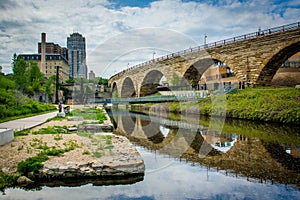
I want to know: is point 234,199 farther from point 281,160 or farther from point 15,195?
point 15,195

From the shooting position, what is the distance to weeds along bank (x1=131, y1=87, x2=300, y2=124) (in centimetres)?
1609

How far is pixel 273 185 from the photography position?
5750mm

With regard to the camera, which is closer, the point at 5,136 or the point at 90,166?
the point at 90,166

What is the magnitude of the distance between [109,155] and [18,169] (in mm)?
2192

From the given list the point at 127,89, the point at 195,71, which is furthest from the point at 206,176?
the point at 127,89

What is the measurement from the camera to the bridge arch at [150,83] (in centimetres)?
4711

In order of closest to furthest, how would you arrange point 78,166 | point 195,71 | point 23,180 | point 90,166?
1. point 23,180
2. point 78,166
3. point 90,166
4. point 195,71

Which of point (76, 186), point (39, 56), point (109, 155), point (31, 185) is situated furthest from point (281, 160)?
point (39, 56)

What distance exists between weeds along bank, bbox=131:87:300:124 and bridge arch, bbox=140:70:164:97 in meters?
20.9

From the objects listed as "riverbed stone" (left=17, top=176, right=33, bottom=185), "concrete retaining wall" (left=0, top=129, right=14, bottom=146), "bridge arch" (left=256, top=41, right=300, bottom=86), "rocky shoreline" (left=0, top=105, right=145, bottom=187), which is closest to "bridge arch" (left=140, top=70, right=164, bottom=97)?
"bridge arch" (left=256, top=41, right=300, bottom=86)

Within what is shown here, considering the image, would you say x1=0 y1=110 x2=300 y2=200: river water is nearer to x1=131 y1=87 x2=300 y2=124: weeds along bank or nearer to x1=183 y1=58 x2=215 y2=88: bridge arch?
x1=131 y1=87 x2=300 y2=124: weeds along bank

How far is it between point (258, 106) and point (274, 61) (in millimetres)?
8545

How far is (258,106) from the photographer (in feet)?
61.1

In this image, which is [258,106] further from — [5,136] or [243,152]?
[5,136]
